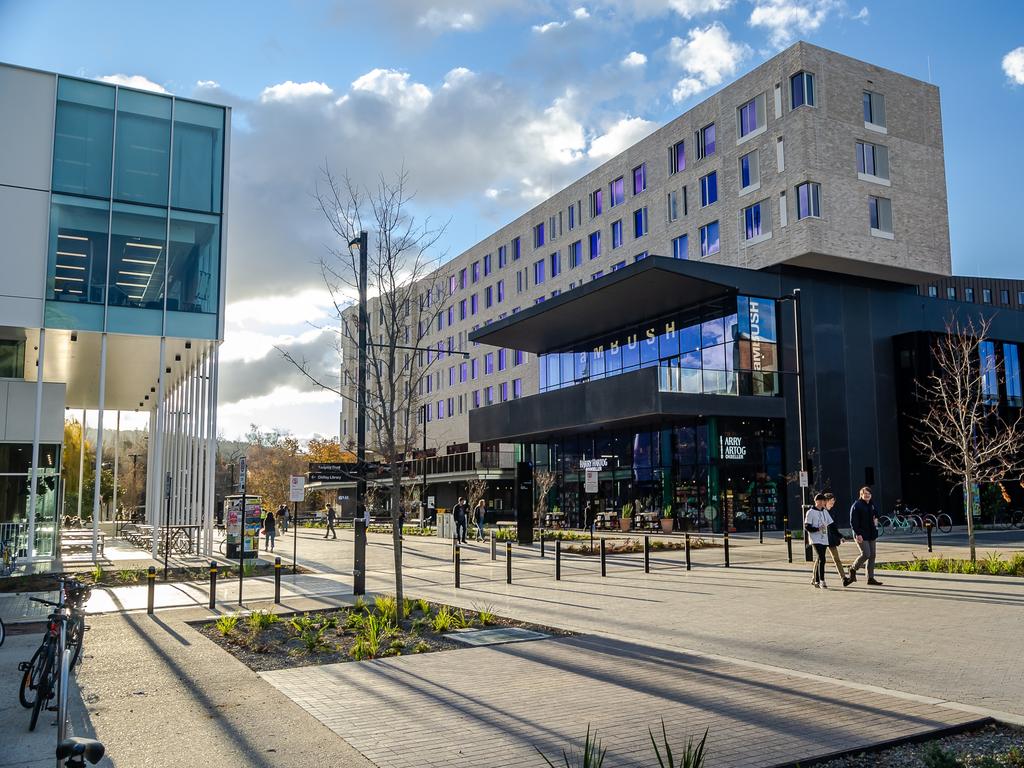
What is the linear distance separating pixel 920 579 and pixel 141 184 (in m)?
23.3

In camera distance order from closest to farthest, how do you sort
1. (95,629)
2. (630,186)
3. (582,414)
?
1. (95,629)
2. (582,414)
3. (630,186)

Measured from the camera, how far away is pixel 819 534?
53.0 ft

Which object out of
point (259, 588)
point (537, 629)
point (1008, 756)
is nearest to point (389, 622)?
point (537, 629)

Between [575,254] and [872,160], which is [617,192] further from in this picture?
[872,160]

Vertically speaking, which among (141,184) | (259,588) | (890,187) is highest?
(890,187)

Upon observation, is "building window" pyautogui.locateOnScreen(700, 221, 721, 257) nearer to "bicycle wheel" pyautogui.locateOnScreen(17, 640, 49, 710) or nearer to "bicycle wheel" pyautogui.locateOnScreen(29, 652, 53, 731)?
"bicycle wheel" pyautogui.locateOnScreen(17, 640, 49, 710)

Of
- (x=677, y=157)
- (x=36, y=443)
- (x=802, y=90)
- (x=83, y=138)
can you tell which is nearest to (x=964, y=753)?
(x=36, y=443)

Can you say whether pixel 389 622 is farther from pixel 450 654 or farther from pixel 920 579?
pixel 920 579

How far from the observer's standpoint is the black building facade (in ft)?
120

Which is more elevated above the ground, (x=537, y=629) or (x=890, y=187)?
(x=890, y=187)

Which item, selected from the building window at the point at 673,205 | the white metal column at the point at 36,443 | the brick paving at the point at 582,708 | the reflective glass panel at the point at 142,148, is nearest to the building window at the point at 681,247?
the building window at the point at 673,205

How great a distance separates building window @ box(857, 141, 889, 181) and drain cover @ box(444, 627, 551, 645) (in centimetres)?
3378

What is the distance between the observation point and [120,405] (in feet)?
149

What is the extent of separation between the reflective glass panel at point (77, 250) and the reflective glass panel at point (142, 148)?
97 cm
